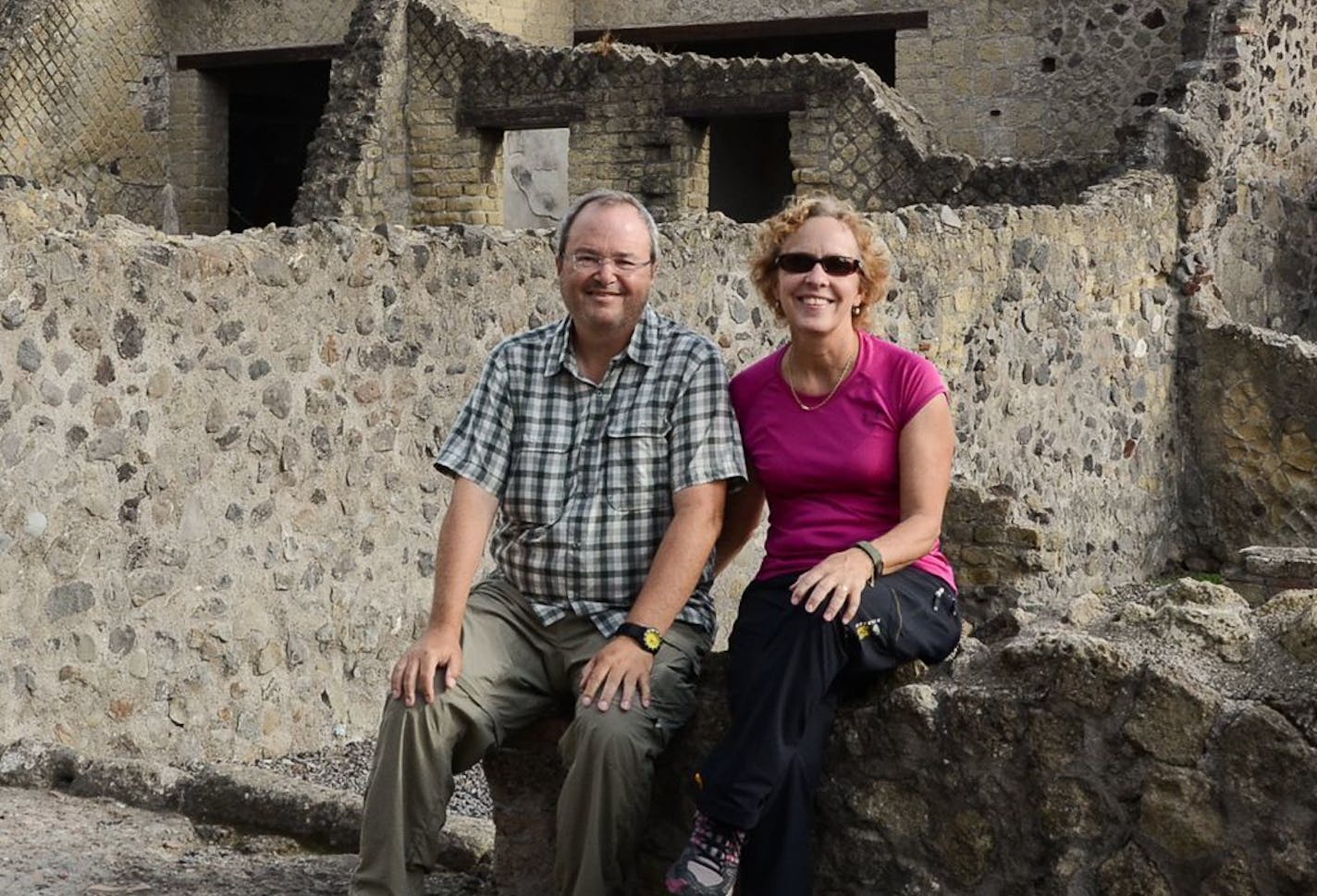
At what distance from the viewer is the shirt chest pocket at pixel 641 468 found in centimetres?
432

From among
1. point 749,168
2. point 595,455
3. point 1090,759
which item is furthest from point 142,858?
point 749,168

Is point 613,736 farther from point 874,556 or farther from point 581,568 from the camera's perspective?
point 874,556

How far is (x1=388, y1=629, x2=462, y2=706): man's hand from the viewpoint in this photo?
412 cm

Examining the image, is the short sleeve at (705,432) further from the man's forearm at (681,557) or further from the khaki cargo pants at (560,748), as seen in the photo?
the khaki cargo pants at (560,748)

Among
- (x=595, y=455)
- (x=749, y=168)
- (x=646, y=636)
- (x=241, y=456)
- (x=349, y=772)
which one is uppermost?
(x=749, y=168)

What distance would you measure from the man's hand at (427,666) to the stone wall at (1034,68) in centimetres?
1288

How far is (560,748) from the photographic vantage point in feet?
13.7

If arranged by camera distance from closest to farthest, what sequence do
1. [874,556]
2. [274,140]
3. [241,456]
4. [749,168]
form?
[874,556] < [241,456] < [749,168] < [274,140]

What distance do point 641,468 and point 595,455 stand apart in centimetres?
10

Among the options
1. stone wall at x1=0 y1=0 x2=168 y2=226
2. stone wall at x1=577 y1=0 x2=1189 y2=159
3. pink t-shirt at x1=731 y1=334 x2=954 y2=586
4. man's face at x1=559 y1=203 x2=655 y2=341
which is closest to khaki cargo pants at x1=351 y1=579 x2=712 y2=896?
pink t-shirt at x1=731 y1=334 x2=954 y2=586

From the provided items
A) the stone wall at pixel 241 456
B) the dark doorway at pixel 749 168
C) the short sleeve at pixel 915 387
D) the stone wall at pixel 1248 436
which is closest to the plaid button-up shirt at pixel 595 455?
the short sleeve at pixel 915 387

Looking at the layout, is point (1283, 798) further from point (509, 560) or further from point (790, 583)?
point (509, 560)

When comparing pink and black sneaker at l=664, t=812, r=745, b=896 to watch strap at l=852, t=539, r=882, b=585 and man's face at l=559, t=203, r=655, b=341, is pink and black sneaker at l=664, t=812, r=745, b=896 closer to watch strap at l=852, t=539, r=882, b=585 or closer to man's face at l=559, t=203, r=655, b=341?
watch strap at l=852, t=539, r=882, b=585

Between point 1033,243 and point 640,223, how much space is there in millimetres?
7090
